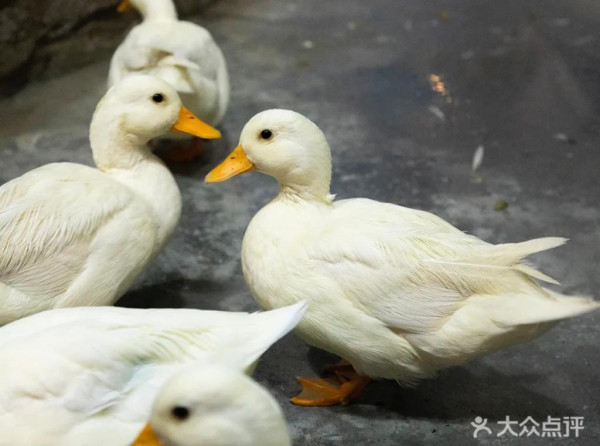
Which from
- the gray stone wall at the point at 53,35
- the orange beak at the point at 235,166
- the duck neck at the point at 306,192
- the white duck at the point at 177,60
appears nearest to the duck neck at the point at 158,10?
the white duck at the point at 177,60

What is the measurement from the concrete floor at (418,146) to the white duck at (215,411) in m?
0.89

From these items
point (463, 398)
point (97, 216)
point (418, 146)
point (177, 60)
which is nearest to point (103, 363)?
point (97, 216)

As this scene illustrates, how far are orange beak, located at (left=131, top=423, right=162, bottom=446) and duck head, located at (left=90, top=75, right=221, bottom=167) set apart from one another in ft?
4.64

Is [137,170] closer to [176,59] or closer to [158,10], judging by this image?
→ [176,59]

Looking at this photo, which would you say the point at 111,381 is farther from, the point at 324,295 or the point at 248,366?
the point at 324,295

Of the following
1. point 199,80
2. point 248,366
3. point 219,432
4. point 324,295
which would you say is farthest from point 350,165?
point 219,432

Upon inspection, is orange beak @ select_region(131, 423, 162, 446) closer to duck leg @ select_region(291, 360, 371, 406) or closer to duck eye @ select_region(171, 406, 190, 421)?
duck eye @ select_region(171, 406, 190, 421)

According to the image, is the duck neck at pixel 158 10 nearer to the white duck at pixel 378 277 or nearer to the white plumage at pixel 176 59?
the white plumage at pixel 176 59

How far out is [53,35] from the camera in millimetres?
4922

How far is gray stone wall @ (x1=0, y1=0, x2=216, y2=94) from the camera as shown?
15.3 feet

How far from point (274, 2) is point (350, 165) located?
2.30 metres

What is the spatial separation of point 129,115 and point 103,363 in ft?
3.93
